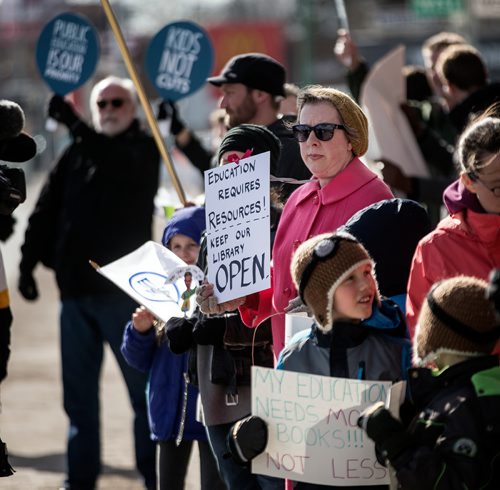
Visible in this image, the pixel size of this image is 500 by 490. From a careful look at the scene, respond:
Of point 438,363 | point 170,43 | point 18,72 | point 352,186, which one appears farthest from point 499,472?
point 18,72

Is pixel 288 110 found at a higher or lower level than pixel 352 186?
higher

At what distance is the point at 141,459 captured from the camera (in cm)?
796

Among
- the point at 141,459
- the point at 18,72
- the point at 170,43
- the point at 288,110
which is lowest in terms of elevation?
the point at 141,459

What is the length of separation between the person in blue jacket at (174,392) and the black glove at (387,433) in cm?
229

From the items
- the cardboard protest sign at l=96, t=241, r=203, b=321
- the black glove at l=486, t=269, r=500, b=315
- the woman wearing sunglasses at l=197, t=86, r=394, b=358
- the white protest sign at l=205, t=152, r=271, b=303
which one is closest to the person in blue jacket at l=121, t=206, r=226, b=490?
the cardboard protest sign at l=96, t=241, r=203, b=321

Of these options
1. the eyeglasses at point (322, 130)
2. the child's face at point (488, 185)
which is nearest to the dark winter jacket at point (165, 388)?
the eyeglasses at point (322, 130)

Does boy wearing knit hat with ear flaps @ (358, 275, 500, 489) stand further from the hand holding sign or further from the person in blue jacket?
the hand holding sign

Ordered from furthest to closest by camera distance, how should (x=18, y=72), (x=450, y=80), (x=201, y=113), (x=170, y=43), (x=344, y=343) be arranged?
1. (x=18, y=72)
2. (x=201, y=113)
3. (x=170, y=43)
4. (x=450, y=80)
5. (x=344, y=343)

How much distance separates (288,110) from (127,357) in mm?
1919

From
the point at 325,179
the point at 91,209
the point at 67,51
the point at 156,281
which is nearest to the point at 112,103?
the point at 67,51

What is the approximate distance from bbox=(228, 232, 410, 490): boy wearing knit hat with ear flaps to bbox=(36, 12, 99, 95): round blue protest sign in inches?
170

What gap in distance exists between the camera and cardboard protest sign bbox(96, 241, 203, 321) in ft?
20.1

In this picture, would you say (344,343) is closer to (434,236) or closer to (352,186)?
(434,236)

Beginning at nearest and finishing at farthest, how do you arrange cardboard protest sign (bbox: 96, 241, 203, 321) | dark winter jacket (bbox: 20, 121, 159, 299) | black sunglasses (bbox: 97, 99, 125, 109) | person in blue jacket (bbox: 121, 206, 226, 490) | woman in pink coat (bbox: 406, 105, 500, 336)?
woman in pink coat (bbox: 406, 105, 500, 336), cardboard protest sign (bbox: 96, 241, 203, 321), person in blue jacket (bbox: 121, 206, 226, 490), dark winter jacket (bbox: 20, 121, 159, 299), black sunglasses (bbox: 97, 99, 125, 109)
